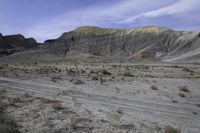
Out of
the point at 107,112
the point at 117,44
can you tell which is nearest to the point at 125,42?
the point at 117,44

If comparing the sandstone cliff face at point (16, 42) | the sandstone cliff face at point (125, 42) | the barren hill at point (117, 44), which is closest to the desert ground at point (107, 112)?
the barren hill at point (117, 44)

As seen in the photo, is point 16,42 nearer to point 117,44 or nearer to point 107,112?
point 117,44

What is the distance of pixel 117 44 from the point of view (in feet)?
513

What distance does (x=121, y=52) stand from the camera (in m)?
149

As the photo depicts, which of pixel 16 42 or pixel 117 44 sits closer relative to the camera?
pixel 117 44

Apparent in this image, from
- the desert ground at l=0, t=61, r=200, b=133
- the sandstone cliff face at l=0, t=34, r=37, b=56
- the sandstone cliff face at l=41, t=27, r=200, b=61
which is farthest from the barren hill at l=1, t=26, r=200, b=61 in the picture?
the desert ground at l=0, t=61, r=200, b=133

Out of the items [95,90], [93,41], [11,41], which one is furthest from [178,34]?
[95,90]

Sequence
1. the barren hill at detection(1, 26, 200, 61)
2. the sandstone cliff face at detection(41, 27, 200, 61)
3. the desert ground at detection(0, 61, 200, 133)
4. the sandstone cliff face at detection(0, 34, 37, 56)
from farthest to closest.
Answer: the sandstone cliff face at detection(0, 34, 37, 56) → the sandstone cliff face at detection(41, 27, 200, 61) → the barren hill at detection(1, 26, 200, 61) → the desert ground at detection(0, 61, 200, 133)

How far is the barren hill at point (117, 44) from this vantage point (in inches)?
5369

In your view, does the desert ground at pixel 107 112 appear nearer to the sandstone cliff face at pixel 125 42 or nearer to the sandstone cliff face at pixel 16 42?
the sandstone cliff face at pixel 125 42

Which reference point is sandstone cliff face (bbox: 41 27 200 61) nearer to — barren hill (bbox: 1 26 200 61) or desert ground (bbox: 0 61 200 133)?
barren hill (bbox: 1 26 200 61)

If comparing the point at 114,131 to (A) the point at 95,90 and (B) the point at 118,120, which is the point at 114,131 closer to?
(B) the point at 118,120

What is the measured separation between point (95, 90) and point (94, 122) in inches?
421

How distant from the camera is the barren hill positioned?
13638 centimetres
